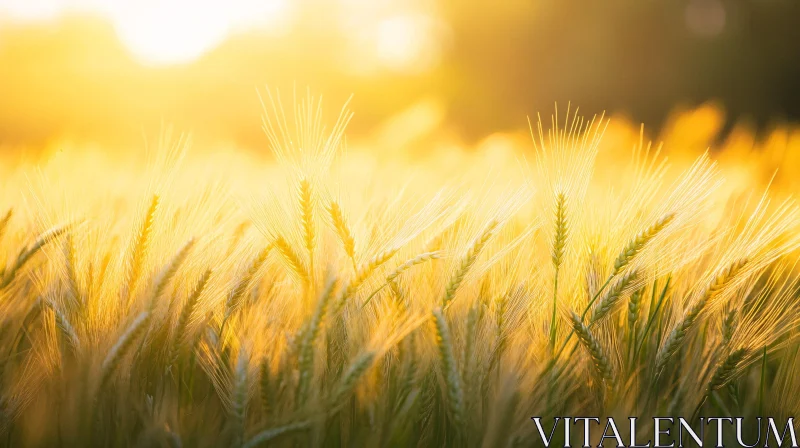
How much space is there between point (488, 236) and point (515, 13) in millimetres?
12318

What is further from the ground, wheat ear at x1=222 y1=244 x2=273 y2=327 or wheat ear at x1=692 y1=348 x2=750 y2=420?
wheat ear at x1=222 y1=244 x2=273 y2=327

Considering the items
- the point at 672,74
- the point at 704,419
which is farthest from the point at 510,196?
the point at 672,74

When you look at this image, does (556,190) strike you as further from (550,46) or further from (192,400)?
(550,46)

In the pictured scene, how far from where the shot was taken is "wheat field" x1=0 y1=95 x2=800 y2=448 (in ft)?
3.15

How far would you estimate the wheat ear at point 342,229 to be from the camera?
1.11 meters

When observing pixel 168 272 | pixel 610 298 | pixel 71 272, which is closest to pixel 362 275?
pixel 168 272

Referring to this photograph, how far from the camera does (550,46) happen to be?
39.9 feet

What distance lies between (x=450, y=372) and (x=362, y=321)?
0.72 feet

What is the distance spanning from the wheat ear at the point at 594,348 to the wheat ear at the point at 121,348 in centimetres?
72

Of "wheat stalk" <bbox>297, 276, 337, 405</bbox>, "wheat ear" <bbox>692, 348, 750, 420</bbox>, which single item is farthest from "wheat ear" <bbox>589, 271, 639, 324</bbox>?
"wheat stalk" <bbox>297, 276, 337, 405</bbox>

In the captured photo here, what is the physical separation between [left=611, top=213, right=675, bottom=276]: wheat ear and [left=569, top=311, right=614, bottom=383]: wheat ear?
149 millimetres

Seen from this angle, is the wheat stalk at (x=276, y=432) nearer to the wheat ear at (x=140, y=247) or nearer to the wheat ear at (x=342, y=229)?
the wheat ear at (x=342, y=229)

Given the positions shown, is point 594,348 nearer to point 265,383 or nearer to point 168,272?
point 265,383

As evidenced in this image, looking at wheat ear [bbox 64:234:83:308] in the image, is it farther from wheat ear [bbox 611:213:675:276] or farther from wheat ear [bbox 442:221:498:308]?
wheat ear [bbox 611:213:675:276]
